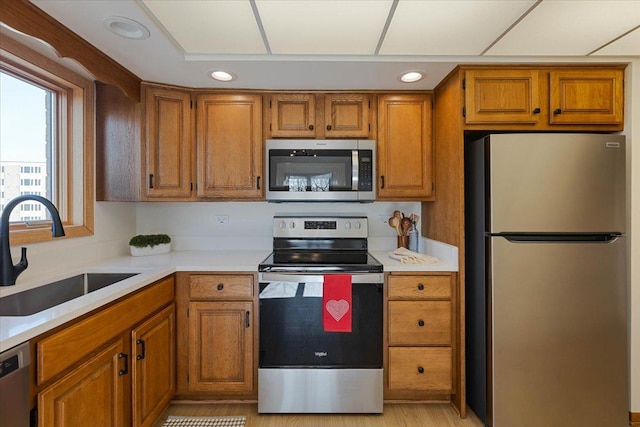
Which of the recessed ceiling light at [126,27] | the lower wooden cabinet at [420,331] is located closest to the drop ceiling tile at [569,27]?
the lower wooden cabinet at [420,331]

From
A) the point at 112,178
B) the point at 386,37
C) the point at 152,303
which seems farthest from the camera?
the point at 112,178

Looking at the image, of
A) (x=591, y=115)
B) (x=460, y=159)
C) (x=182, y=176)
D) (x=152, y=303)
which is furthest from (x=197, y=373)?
(x=591, y=115)

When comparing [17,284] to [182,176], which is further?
[182,176]

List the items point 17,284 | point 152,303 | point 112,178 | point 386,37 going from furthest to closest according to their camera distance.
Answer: point 112,178
point 152,303
point 386,37
point 17,284

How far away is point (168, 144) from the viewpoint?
2270 mm

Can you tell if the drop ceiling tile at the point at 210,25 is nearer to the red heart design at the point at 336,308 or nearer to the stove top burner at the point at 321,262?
the stove top burner at the point at 321,262

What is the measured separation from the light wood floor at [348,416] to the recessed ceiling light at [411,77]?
6.91 ft

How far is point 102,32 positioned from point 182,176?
37.4 inches

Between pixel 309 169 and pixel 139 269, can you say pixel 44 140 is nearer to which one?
pixel 139 269

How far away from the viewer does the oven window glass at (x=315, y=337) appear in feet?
6.56

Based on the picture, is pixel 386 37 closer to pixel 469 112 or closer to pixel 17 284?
pixel 469 112

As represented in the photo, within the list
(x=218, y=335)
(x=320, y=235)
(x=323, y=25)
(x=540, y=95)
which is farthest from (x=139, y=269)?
(x=540, y=95)

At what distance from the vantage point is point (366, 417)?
1998 millimetres

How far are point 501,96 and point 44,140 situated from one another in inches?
108
